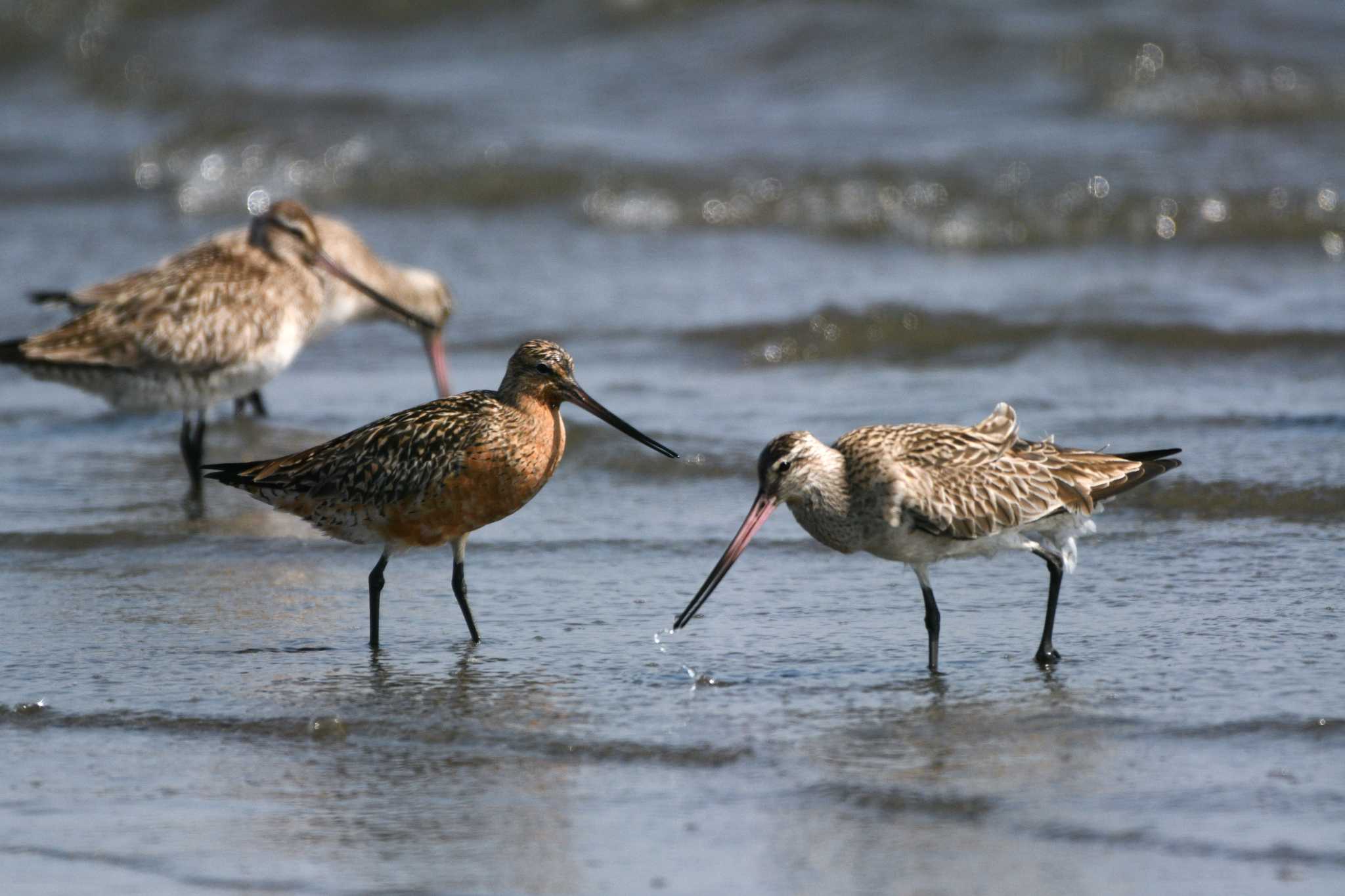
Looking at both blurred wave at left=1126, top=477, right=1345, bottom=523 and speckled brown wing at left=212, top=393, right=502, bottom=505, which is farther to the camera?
blurred wave at left=1126, top=477, right=1345, bottom=523

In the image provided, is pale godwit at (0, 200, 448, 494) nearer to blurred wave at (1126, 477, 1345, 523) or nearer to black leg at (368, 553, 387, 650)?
black leg at (368, 553, 387, 650)

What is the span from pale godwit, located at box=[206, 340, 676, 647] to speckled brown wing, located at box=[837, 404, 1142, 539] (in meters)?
0.86

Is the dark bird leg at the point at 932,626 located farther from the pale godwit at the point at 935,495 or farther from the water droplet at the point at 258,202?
the water droplet at the point at 258,202

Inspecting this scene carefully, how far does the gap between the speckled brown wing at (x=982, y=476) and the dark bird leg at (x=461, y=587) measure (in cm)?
131

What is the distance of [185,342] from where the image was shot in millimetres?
8867

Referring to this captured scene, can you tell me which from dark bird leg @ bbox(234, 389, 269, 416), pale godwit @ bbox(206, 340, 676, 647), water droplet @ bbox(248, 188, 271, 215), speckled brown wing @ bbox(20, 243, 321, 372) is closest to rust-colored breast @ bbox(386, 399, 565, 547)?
pale godwit @ bbox(206, 340, 676, 647)

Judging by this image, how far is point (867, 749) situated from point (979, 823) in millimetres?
573

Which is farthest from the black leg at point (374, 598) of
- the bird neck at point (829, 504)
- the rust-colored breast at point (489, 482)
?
the bird neck at point (829, 504)

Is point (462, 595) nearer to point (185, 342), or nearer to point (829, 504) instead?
point (829, 504)

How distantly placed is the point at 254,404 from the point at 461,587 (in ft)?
14.3

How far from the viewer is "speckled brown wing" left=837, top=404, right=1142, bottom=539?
5.51m

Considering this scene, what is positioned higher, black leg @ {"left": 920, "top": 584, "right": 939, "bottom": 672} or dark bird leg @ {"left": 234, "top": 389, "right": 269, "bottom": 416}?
dark bird leg @ {"left": 234, "top": 389, "right": 269, "bottom": 416}

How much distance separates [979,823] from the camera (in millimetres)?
4375

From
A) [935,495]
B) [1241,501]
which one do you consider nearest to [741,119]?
[1241,501]
